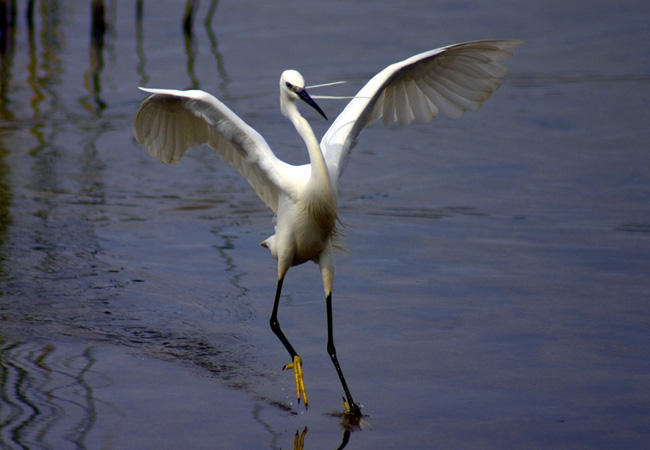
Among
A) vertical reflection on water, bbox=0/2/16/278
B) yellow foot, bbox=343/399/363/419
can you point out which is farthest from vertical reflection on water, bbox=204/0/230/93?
yellow foot, bbox=343/399/363/419

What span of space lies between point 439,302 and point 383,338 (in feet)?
2.13

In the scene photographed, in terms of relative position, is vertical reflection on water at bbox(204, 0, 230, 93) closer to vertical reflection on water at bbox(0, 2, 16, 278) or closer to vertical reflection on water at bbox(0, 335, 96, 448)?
vertical reflection on water at bbox(0, 2, 16, 278)

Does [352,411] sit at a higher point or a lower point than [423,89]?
lower

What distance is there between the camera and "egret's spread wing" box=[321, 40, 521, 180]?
4945 millimetres

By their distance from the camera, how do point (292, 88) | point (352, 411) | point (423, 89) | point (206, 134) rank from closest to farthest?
1. point (352, 411)
2. point (292, 88)
3. point (206, 134)
4. point (423, 89)

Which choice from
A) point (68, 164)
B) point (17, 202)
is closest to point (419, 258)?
point (17, 202)

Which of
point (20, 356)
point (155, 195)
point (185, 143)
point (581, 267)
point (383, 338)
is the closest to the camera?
point (20, 356)

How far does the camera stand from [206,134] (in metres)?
5.16

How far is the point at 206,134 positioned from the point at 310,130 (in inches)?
36.2

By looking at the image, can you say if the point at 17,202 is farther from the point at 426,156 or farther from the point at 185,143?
the point at 426,156

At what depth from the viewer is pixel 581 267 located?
237 inches

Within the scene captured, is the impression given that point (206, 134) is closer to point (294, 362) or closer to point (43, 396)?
point (294, 362)

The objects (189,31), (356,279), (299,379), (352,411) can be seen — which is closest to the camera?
(352,411)

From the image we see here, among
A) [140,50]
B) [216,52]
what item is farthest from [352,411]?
[140,50]
